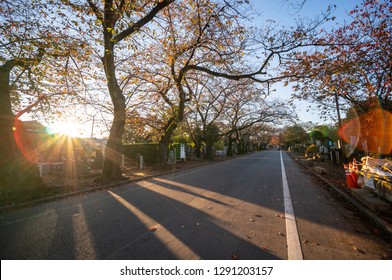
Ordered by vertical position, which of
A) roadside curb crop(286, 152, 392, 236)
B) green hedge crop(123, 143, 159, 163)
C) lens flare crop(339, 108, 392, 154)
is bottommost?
roadside curb crop(286, 152, 392, 236)

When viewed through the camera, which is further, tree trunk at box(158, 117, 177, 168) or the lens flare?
tree trunk at box(158, 117, 177, 168)

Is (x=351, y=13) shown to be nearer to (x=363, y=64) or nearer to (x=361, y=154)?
(x=363, y=64)

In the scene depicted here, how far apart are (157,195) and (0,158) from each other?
5360 mm

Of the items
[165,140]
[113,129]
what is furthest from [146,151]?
[113,129]

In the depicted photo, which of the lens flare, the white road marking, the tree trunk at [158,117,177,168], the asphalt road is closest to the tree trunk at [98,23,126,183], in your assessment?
the asphalt road

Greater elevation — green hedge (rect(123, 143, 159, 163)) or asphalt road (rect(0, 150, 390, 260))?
green hedge (rect(123, 143, 159, 163))

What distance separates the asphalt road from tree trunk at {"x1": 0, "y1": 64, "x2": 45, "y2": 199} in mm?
1546

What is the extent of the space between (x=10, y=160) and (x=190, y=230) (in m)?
6.96

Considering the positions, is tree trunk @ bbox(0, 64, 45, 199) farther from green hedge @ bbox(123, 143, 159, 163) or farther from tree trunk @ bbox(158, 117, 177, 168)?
green hedge @ bbox(123, 143, 159, 163)

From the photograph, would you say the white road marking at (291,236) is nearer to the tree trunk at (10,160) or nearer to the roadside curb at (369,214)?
the roadside curb at (369,214)

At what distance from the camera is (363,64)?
32.7ft

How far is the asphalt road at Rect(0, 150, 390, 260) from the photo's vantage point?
10.0ft

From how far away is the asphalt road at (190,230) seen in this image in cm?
305

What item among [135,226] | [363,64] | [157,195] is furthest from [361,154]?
[135,226]
